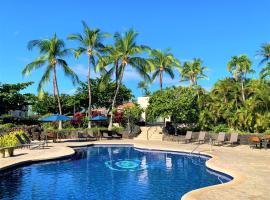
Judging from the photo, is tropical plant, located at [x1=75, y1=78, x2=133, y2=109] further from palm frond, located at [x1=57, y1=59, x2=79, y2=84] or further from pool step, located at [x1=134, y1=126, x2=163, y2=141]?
pool step, located at [x1=134, y1=126, x2=163, y2=141]

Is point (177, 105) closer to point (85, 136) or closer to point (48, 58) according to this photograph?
point (85, 136)

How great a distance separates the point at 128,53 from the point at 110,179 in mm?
24282

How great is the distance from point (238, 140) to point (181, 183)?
12462 millimetres

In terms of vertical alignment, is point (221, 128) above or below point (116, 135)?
above

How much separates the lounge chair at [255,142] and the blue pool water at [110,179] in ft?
12.9

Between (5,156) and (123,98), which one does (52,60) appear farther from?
(5,156)

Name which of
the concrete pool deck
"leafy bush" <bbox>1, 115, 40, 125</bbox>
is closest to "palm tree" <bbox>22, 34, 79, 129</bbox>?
"leafy bush" <bbox>1, 115, 40, 125</bbox>

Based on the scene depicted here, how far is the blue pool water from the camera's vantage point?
11477mm

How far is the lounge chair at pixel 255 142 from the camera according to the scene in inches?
845

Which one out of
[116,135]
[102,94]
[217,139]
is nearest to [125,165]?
[217,139]

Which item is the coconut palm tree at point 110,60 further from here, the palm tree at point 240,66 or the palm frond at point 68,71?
the palm tree at point 240,66

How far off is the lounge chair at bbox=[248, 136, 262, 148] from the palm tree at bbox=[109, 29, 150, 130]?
1659cm

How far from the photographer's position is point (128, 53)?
37031 mm

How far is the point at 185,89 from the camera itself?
3114 centimetres
